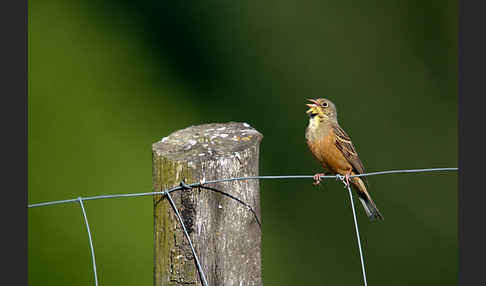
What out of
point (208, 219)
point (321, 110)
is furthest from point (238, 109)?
point (208, 219)

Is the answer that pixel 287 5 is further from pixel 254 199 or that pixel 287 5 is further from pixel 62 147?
pixel 254 199

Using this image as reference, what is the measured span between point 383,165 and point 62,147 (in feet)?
8.22

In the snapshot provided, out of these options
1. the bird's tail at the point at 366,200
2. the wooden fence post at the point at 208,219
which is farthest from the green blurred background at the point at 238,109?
the wooden fence post at the point at 208,219

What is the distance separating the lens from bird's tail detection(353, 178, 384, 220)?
398 centimetres

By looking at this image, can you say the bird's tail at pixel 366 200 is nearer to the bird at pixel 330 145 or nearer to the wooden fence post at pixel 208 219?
the bird at pixel 330 145

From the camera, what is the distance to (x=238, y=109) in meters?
4.96

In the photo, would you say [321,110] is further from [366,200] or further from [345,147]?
[366,200]

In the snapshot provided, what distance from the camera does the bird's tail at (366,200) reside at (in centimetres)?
398

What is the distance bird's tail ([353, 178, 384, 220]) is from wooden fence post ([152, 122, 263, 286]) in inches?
74.0

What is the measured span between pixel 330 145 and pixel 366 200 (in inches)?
18.1

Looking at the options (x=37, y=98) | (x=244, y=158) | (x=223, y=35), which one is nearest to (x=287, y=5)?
(x=223, y=35)

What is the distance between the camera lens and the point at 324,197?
5.05 metres

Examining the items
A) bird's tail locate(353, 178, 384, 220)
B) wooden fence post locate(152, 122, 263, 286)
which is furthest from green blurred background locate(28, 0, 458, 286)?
wooden fence post locate(152, 122, 263, 286)

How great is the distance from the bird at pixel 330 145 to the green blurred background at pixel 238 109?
3.38ft
